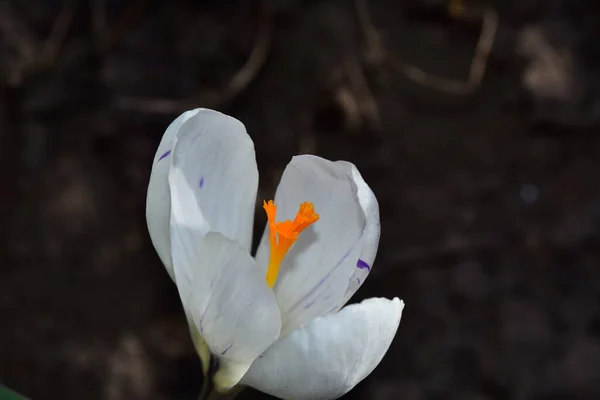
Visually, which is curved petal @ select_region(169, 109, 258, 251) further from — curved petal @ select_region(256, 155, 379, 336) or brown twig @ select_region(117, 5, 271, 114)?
brown twig @ select_region(117, 5, 271, 114)

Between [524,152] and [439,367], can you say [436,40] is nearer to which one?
[524,152]

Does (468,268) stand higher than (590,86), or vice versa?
(590,86)

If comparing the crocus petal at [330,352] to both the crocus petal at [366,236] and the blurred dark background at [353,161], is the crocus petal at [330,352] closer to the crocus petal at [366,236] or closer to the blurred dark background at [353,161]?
the crocus petal at [366,236]

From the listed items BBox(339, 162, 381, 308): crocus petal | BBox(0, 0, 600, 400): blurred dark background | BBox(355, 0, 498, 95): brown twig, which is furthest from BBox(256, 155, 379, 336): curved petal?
BBox(355, 0, 498, 95): brown twig

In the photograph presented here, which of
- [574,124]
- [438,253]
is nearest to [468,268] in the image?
[438,253]

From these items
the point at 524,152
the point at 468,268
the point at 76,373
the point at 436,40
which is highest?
the point at 436,40

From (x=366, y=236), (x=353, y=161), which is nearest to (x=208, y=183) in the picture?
(x=366, y=236)
